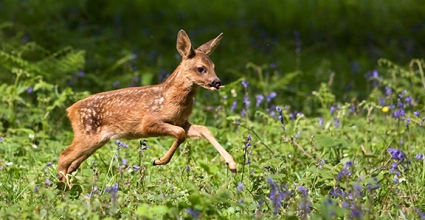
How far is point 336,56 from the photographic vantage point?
14.0 metres

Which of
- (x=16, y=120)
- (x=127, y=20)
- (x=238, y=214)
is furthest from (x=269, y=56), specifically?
(x=238, y=214)

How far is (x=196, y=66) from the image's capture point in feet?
22.7

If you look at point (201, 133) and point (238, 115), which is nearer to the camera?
point (201, 133)

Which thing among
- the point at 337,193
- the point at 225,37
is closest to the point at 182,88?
the point at 337,193

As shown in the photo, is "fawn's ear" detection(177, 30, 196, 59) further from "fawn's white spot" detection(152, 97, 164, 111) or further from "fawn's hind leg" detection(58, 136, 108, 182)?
"fawn's hind leg" detection(58, 136, 108, 182)

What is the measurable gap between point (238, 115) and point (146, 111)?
7.84 feet

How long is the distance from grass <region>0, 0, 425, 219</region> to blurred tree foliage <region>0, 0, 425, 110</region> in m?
0.03

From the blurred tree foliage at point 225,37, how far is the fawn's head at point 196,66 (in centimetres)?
309

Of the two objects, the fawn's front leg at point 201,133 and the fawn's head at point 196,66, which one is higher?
the fawn's head at point 196,66

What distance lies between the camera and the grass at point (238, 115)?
6062 mm

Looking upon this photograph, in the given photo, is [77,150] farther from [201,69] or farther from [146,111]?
[201,69]

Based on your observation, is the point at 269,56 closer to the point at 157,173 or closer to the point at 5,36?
the point at 5,36

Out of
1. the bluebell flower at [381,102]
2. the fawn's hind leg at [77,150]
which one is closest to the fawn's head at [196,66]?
the fawn's hind leg at [77,150]

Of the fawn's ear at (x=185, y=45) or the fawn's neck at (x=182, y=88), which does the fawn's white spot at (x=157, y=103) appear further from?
the fawn's ear at (x=185, y=45)
